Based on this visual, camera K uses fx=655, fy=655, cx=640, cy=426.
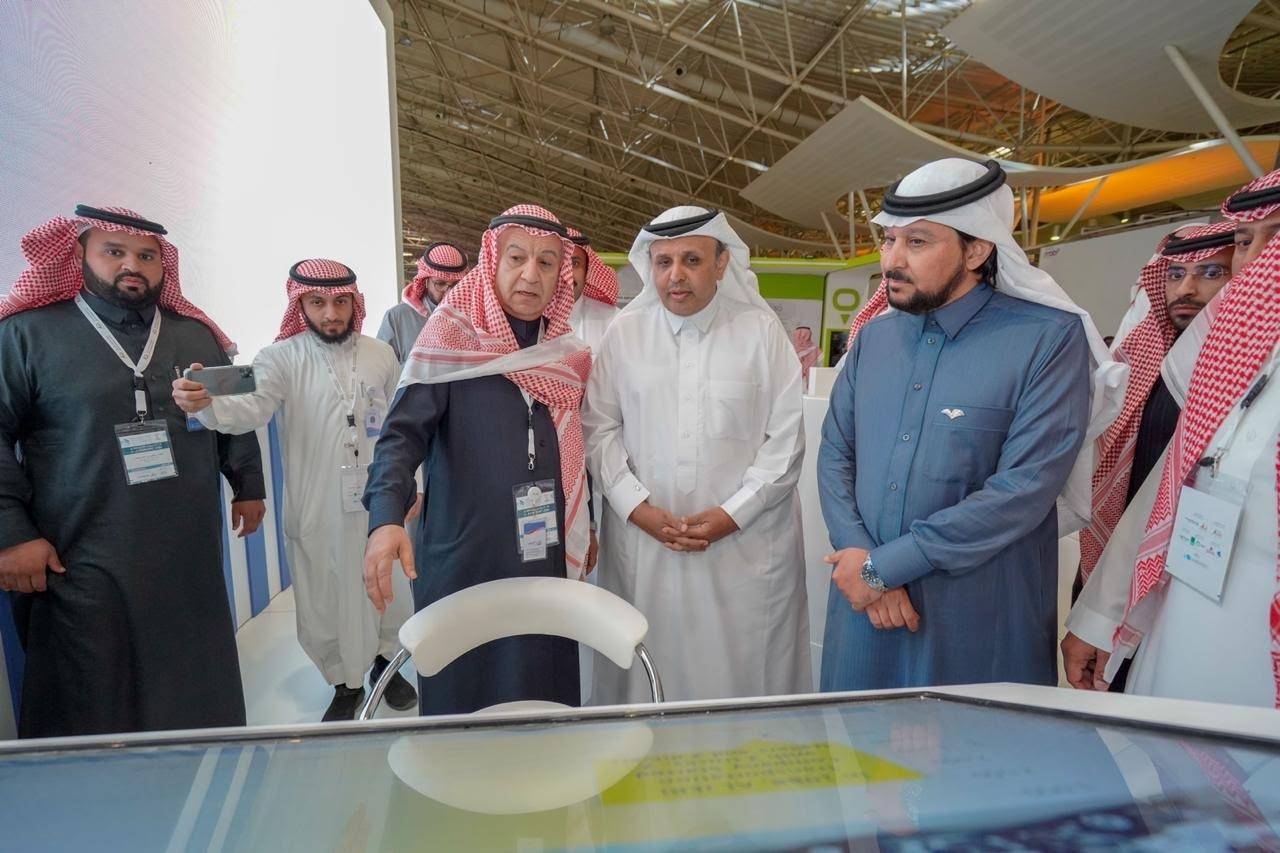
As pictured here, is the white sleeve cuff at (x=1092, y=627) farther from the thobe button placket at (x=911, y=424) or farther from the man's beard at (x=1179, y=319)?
the man's beard at (x=1179, y=319)

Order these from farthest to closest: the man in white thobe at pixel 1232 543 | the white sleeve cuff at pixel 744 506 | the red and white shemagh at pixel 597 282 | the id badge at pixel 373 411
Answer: the red and white shemagh at pixel 597 282 → the id badge at pixel 373 411 → the white sleeve cuff at pixel 744 506 → the man in white thobe at pixel 1232 543

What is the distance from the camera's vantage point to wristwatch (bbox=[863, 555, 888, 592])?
146 centimetres

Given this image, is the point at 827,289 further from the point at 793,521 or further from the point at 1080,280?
the point at 793,521

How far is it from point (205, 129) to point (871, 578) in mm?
3066

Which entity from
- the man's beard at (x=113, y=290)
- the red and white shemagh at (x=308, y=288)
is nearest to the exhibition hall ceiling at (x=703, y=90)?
the red and white shemagh at (x=308, y=288)

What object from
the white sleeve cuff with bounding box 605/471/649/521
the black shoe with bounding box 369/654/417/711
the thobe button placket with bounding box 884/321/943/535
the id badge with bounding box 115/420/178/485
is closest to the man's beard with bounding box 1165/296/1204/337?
the thobe button placket with bounding box 884/321/943/535

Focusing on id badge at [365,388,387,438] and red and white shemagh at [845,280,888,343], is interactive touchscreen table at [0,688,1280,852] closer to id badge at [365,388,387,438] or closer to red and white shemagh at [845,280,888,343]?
red and white shemagh at [845,280,888,343]

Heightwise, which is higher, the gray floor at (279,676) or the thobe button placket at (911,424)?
the thobe button placket at (911,424)

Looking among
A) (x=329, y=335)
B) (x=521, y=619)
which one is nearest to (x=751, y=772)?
(x=521, y=619)

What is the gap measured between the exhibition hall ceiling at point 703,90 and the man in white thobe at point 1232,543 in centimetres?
663

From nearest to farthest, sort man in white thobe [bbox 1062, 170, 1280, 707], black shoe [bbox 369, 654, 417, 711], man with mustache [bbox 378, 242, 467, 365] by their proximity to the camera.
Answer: man in white thobe [bbox 1062, 170, 1280, 707]
black shoe [bbox 369, 654, 417, 711]
man with mustache [bbox 378, 242, 467, 365]

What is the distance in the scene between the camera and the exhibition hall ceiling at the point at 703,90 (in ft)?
31.9

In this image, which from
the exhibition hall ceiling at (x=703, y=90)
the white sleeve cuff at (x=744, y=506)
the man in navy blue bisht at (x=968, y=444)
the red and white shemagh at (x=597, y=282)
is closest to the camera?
the man in navy blue bisht at (x=968, y=444)

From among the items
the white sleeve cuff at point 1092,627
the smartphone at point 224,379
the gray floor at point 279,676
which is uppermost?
the smartphone at point 224,379
